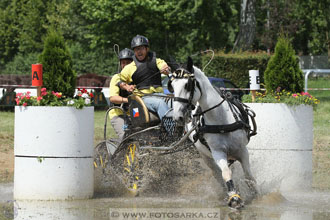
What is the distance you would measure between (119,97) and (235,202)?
9.73 feet

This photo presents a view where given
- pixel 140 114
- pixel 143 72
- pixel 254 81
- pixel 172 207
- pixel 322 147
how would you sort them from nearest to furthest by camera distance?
pixel 172 207 < pixel 140 114 < pixel 143 72 < pixel 254 81 < pixel 322 147

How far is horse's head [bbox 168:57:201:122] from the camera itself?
816cm

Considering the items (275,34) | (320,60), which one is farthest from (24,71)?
(320,60)

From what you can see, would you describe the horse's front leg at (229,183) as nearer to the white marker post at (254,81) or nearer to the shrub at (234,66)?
the white marker post at (254,81)

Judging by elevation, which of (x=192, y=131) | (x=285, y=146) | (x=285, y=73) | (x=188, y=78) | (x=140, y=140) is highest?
(x=285, y=73)

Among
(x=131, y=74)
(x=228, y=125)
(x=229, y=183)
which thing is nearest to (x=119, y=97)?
(x=131, y=74)

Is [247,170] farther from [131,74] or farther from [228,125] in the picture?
[131,74]

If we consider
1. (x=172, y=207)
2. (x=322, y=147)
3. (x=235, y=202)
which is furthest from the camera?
(x=322, y=147)

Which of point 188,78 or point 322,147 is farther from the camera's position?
point 322,147

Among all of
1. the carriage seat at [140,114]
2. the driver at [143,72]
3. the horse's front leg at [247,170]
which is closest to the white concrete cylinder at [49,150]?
the carriage seat at [140,114]

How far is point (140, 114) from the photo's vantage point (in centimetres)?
999

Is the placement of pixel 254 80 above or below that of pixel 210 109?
above

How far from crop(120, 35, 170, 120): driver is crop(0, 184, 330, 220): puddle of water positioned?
1.50 metres

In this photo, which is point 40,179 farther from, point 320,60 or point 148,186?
point 320,60
